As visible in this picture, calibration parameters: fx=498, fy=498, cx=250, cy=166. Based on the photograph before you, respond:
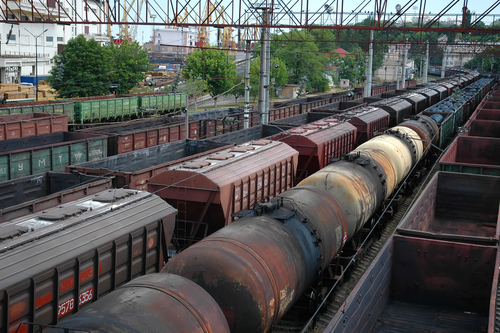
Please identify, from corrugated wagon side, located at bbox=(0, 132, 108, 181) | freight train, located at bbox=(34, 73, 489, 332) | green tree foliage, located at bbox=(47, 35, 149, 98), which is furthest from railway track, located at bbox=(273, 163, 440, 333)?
green tree foliage, located at bbox=(47, 35, 149, 98)

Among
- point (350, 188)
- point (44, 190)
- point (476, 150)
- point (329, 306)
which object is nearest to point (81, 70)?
point (44, 190)

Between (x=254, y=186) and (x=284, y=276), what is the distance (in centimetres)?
724

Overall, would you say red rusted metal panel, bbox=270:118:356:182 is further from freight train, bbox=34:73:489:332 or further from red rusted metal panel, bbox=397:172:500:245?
freight train, bbox=34:73:489:332

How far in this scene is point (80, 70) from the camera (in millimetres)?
57656

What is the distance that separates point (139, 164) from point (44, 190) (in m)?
4.26

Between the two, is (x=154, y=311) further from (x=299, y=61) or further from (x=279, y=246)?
(x=299, y=61)

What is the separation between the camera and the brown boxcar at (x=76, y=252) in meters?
8.77

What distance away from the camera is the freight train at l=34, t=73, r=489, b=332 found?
7168 mm

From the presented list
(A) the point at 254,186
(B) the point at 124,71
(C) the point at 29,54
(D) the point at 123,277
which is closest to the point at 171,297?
(D) the point at 123,277

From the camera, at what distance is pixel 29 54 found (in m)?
81.1

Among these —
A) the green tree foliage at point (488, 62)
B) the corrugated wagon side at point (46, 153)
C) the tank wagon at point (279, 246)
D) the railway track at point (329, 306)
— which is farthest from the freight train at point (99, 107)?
the green tree foliage at point (488, 62)

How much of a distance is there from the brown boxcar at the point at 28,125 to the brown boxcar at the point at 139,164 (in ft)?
30.2

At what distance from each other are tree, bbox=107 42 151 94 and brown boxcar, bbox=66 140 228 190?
144ft

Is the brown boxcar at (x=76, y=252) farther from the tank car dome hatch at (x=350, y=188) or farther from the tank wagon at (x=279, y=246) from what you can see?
the tank car dome hatch at (x=350, y=188)
